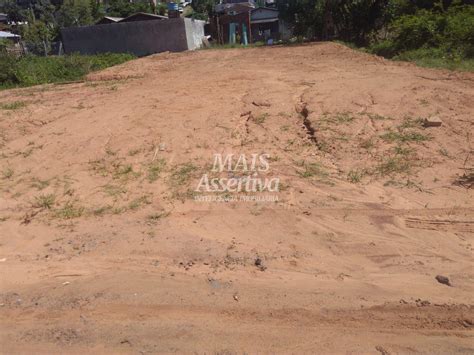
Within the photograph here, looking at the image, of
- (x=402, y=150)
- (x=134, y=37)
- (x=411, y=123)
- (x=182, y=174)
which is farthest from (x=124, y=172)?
(x=134, y=37)

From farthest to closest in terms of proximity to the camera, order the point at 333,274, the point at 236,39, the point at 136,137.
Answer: the point at 236,39
the point at 136,137
the point at 333,274

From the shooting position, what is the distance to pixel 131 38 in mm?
19344

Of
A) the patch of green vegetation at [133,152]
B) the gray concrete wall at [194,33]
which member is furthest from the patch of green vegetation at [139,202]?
the gray concrete wall at [194,33]

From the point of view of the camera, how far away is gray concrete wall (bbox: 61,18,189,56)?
18.8 m

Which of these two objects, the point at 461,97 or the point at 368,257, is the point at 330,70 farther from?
the point at 368,257

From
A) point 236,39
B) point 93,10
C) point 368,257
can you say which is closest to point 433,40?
point 368,257

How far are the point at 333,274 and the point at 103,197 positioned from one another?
2920mm

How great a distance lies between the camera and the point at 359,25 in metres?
17.1

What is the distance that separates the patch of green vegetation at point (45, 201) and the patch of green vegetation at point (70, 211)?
0.20 m

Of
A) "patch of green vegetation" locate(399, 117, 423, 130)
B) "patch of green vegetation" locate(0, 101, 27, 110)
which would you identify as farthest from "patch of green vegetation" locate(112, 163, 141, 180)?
"patch of green vegetation" locate(0, 101, 27, 110)

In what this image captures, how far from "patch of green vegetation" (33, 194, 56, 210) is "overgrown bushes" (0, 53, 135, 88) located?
8.88 metres

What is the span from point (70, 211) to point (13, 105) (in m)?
5.34

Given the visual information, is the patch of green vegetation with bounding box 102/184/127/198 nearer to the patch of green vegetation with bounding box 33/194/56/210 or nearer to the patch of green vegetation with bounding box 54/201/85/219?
the patch of green vegetation with bounding box 54/201/85/219

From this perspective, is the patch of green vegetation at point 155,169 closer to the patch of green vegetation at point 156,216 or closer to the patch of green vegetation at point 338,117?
the patch of green vegetation at point 156,216
